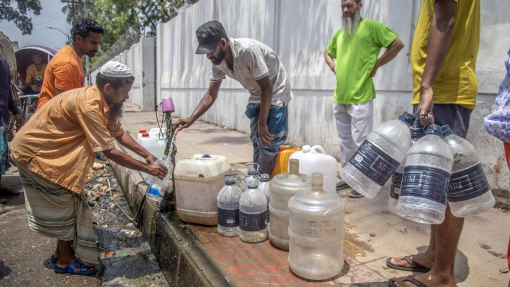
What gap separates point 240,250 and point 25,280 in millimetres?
1679

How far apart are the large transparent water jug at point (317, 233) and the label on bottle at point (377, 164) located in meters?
0.30

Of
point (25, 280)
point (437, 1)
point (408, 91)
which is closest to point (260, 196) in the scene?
point (437, 1)

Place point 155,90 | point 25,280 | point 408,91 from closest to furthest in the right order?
point 25,280
point 408,91
point 155,90

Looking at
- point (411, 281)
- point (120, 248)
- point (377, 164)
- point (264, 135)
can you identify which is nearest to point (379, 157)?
point (377, 164)

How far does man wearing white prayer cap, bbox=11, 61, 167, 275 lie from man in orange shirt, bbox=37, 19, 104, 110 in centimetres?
125

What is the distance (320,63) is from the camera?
19.3 feet

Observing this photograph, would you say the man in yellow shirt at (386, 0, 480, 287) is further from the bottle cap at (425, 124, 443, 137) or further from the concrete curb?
the concrete curb

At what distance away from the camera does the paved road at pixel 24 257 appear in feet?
8.80

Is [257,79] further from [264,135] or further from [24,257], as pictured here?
[24,257]

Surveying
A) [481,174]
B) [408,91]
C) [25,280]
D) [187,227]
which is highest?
[408,91]

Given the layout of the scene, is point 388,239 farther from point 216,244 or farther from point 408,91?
point 408,91

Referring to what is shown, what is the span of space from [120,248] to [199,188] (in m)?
1.12

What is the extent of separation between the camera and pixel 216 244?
261cm

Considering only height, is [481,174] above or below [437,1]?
below
